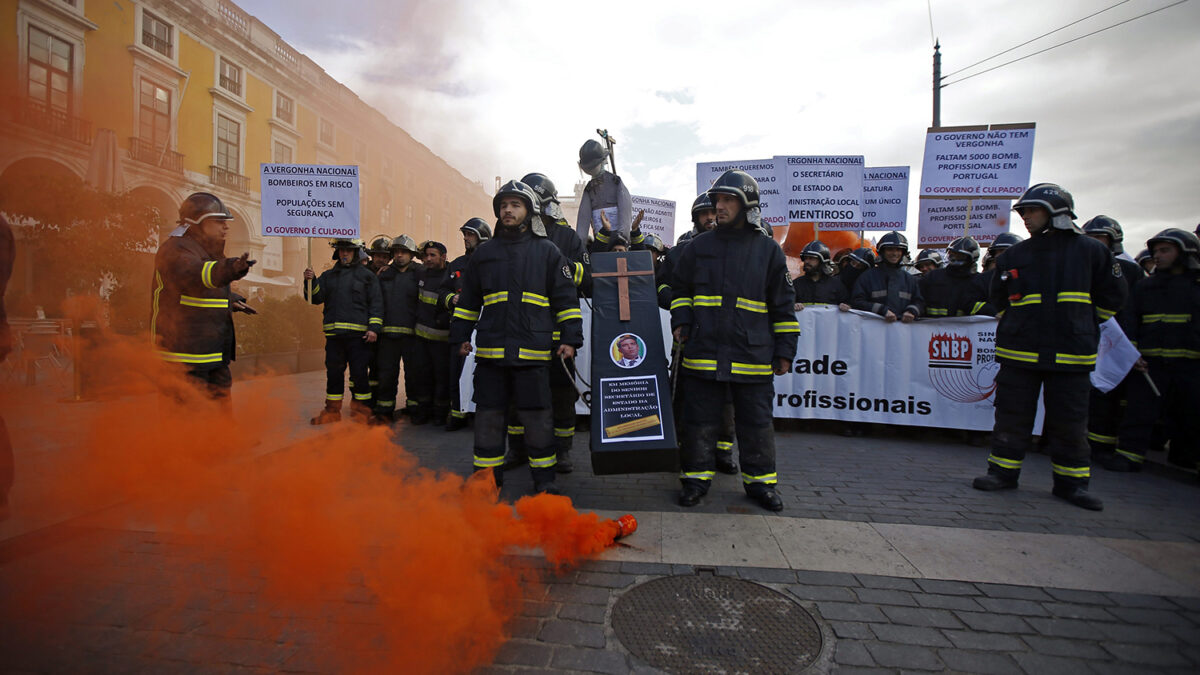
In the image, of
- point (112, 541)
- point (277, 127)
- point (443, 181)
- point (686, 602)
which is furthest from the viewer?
point (277, 127)

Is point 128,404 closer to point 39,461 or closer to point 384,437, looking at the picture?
point 39,461

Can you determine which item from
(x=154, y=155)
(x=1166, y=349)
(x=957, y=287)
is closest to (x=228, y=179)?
(x=154, y=155)

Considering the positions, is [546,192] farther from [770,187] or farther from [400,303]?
[770,187]

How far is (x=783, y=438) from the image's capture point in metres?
6.48

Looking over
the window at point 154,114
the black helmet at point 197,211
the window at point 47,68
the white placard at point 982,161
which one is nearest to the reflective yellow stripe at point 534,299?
the black helmet at point 197,211

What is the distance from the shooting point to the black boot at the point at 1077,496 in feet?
13.3

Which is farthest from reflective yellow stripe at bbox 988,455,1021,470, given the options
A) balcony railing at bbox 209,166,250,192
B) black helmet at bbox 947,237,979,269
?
balcony railing at bbox 209,166,250,192

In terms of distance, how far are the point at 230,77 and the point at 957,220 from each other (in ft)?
81.2

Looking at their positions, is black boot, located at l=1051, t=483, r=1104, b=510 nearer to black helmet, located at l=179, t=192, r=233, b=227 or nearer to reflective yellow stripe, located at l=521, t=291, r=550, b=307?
reflective yellow stripe, located at l=521, t=291, r=550, b=307

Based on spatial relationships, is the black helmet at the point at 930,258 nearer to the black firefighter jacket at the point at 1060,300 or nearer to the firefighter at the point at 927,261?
the firefighter at the point at 927,261

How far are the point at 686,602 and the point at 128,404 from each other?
18.7ft

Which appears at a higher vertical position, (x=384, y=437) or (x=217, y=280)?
(x=217, y=280)

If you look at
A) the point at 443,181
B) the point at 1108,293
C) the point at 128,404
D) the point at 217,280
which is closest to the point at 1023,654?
the point at 1108,293

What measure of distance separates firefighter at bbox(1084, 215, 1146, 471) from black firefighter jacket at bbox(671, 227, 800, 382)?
3806 mm
